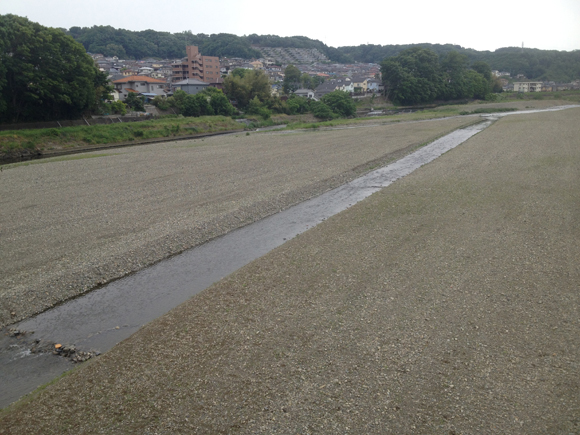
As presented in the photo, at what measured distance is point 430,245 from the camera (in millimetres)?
11438

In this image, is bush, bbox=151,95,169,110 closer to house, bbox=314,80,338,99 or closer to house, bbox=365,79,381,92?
house, bbox=314,80,338,99

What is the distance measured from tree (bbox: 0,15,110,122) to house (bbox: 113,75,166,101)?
25674 mm

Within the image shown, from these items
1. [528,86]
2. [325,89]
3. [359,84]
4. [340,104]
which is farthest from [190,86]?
[528,86]

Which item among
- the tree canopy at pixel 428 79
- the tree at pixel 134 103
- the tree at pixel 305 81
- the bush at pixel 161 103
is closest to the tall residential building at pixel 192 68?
the tree at pixel 305 81

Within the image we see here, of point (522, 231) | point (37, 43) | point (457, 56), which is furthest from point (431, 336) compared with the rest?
point (457, 56)

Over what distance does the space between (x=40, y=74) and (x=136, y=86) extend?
109 ft

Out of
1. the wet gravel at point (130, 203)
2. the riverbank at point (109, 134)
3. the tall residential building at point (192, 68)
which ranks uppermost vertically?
the tall residential building at point (192, 68)

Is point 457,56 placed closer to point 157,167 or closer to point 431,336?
point 157,167

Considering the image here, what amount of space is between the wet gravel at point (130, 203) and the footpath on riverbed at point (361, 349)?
3.30m

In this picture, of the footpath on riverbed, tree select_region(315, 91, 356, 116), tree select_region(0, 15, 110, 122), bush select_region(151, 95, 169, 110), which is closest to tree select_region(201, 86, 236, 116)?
bush select_region(151, 95, 169, 110)

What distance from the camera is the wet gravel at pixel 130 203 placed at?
1076cm

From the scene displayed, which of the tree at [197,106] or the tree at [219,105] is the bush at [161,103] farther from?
the tree at [219,105]

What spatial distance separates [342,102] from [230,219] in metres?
60.1

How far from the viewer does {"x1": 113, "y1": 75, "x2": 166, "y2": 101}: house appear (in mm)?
69275
